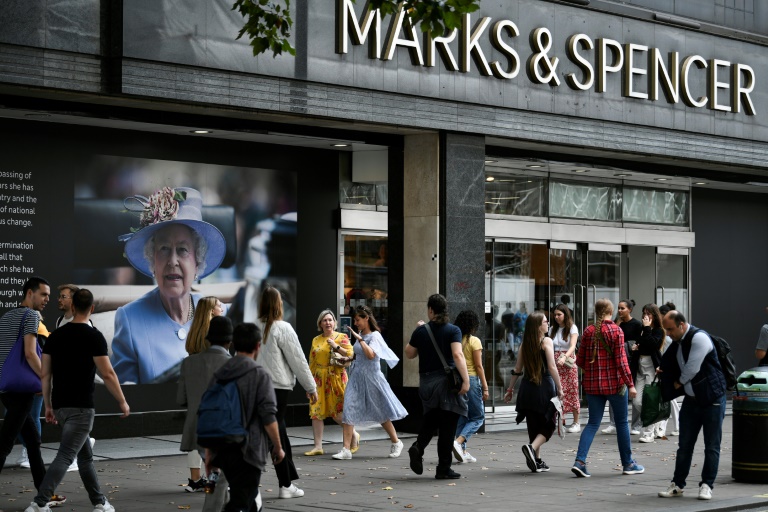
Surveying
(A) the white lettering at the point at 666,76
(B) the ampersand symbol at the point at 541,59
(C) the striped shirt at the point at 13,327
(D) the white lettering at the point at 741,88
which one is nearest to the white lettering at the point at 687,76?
(A) the white lettering at the point at 666,76

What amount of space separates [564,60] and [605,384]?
6.72 meters

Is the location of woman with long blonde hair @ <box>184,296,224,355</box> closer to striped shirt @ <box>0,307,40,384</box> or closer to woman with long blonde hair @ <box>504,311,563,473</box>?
striped shirt @ <box>0,307,40,384</box>

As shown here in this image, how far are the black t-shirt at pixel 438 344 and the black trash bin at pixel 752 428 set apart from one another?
2.77 meters

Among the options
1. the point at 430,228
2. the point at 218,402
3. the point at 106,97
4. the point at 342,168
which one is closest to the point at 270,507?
the point at 218,402

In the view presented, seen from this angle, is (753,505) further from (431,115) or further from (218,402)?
(431,115)

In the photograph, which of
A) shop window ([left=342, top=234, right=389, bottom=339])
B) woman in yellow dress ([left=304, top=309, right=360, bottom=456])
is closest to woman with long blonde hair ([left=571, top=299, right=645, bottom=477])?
woman in yellow dress ([left=304, top=309, right=360, bottom=456])

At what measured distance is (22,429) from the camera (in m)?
11.1

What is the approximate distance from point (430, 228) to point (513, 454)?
344cm

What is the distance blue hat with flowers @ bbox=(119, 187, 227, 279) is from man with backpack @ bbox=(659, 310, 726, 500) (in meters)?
7.07

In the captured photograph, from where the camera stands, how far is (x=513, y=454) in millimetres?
14984

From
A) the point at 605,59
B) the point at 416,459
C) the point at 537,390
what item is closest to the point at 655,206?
the point at 605,59

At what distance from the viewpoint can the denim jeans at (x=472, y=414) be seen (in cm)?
1400

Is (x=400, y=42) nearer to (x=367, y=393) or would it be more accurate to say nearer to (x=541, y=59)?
(x=541, y=59)

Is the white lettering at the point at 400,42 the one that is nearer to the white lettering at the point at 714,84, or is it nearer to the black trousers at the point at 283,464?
the white lettering at the point at 714,84
